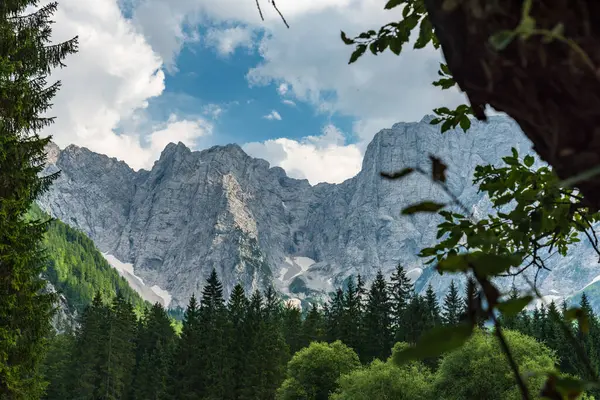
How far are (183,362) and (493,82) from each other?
57.5 metres

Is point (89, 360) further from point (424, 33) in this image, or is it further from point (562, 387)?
point (562, 387)

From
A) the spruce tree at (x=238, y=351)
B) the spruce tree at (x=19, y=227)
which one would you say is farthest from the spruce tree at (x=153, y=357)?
the spruce tree at (x=19, y=227)

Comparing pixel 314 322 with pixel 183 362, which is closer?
pixel 183 362

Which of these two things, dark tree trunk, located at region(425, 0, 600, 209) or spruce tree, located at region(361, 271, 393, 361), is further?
spruce tree, located at region(361, 271, 393, 361)

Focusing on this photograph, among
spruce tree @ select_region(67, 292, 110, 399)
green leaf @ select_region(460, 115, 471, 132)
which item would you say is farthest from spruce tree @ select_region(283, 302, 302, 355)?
green leaf @ select_region(460, 115, 471, 132)

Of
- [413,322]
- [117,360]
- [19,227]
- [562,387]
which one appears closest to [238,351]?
[117,360]

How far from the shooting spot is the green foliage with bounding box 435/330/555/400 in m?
31.3

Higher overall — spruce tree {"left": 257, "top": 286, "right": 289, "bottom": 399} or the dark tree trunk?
spruce tree {"left": 257, "top": 286, "right": 289, "bottom": 399}

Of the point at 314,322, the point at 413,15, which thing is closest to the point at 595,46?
the point at 413,15

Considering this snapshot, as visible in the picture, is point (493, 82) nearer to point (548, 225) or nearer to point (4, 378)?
point (548, 225)

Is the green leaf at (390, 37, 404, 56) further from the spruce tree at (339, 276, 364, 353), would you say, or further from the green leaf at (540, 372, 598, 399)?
the spruce tree at (339, 276, 364, 353)

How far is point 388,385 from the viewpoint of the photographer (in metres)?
35.4

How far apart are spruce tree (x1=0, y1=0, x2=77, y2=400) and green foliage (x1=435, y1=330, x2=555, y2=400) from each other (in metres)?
25.2

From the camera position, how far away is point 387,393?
34938 mm
